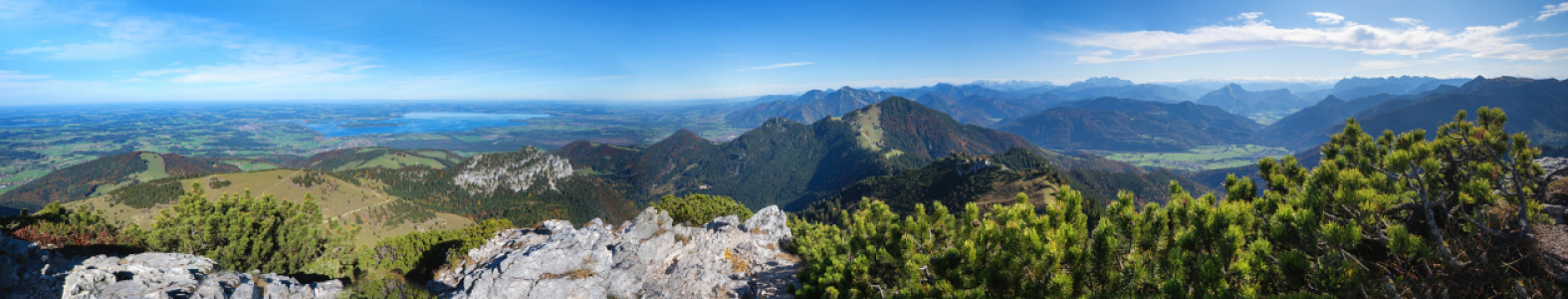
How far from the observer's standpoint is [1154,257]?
7.48 m

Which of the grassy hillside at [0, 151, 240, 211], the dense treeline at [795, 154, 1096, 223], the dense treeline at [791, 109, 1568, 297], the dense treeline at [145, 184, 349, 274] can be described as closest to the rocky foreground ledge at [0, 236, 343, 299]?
the dense treeline at [145, 184, 349, 274]

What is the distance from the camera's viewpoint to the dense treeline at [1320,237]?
543 centimetres

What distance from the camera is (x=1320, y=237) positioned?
18.4ft

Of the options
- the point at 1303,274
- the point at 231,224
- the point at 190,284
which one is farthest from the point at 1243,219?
the point at 231,224

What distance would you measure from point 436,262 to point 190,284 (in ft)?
57.7

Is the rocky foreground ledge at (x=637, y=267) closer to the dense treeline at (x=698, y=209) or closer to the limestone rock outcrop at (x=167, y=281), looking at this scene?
the limestone rock outcrop at (x=167, y=281)

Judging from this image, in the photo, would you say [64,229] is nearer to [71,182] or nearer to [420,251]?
[420,251]

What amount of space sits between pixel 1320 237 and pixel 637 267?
21.2 meters

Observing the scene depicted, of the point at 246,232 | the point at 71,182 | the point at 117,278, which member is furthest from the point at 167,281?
the point at 71,182

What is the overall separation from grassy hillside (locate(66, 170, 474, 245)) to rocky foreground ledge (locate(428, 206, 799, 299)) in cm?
10622

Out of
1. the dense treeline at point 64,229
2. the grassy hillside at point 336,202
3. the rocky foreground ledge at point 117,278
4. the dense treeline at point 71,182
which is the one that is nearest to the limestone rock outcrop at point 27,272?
the rocky foreground ledge at point 117,278

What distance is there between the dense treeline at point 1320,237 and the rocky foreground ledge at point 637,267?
436 inches

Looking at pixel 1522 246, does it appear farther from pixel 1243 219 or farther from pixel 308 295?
pixel 308 295

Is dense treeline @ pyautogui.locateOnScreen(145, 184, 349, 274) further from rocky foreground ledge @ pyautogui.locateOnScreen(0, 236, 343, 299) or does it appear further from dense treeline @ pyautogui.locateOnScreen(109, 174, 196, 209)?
dense treeline @ pyautogui.locateOnScreen(109, 174, 196, 209)
